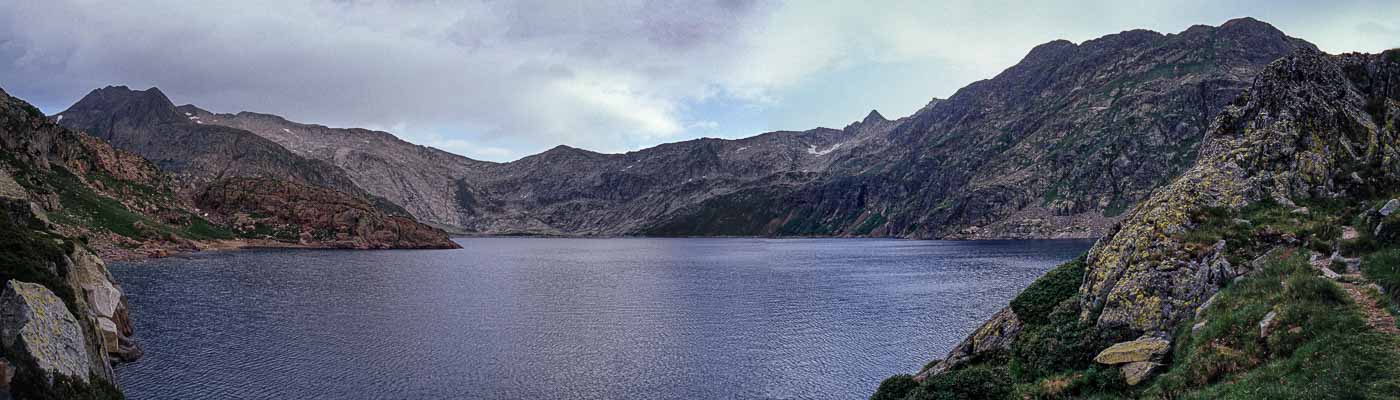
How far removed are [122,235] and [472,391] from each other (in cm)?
14086

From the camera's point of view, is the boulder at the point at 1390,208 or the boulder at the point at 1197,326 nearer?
the boulder at the point at 1197,326

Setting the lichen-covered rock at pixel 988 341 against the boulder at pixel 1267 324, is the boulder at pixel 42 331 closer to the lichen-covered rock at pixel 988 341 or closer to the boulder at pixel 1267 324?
the lichen-covered rock at pixel 988 341

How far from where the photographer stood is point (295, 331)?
5578 centimetres

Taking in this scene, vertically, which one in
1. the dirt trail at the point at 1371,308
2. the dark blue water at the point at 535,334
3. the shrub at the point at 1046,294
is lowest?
the dark blue water at the point at 535,334

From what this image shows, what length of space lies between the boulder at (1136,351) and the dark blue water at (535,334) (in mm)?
18787

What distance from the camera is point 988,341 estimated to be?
29.2 meters

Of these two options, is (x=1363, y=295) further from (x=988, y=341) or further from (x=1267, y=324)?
(x=988, y=341)

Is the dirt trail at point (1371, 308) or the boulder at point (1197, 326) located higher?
the dirt trail at point (1371, 308)

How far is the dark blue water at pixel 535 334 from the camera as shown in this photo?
40.0m

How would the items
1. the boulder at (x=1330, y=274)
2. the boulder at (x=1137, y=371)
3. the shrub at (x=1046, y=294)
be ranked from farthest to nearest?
1. the shrub at (x=1046, y=294)
2. the boulder at (x=1137, y=371)
3. the boulder at (x=1330, y=274)

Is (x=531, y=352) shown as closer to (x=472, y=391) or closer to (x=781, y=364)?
(x=472, y=391)

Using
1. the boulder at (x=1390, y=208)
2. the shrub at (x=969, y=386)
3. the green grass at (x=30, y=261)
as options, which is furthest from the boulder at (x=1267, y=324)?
the green grass at (x=30, y=261)

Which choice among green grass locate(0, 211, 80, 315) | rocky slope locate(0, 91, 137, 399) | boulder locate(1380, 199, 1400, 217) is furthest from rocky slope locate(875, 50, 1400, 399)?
green grass locate(0, 211, 80, 315)

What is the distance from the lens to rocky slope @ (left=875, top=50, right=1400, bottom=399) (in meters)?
15.6
